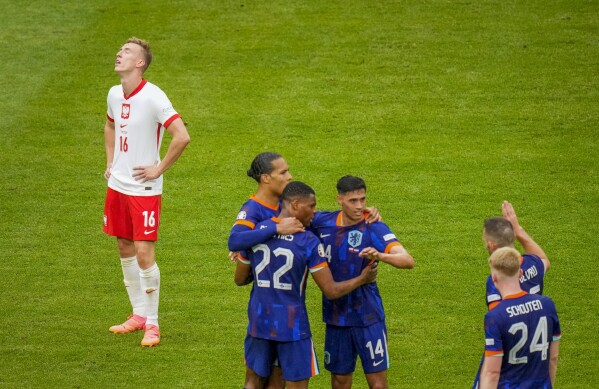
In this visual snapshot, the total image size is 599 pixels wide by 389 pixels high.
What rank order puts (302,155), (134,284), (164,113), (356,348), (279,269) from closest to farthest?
(279,269)
(356,348)
(164,113)
(134,284)
(302,155)

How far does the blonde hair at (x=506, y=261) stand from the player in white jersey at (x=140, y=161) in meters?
3.60

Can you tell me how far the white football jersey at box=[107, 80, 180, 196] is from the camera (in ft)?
29.4

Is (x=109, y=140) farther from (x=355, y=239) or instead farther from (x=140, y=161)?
(x=355, y=239)

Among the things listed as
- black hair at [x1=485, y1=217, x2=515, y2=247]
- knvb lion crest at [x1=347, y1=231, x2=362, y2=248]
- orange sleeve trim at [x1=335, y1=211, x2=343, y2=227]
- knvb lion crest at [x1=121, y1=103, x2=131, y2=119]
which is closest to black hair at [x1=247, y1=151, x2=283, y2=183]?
orange sleeve trim at [x1=335, y1=211, x2=343, y2=227]

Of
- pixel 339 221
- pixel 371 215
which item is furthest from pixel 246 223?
pixel 371 215

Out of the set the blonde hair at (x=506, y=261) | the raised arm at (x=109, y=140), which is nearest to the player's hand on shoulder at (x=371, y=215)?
the blonde hair at (x=506, y=261)

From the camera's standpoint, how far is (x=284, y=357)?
7051 mm

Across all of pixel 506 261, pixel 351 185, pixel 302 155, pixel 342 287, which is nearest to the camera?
pixel 506 261

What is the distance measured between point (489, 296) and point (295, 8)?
36.7ft

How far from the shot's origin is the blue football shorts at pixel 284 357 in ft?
23.1

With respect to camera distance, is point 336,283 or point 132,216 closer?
point 336,283

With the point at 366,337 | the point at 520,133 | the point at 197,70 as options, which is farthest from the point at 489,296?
the point at 197,70

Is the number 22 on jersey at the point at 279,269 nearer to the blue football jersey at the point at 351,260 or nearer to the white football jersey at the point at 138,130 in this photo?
the blue football jersey at the point at 351,260

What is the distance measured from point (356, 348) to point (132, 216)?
2.66 metres
